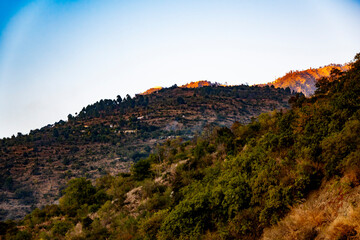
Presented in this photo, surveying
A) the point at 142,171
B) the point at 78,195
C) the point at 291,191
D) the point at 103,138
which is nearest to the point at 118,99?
the point at 103,138

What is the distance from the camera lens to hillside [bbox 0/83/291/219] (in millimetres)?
76000

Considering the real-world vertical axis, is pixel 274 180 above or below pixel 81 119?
below

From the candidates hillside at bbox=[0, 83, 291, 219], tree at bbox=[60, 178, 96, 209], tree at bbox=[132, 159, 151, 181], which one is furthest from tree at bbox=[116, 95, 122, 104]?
tree at bbox=[132, 159, 151, 181]

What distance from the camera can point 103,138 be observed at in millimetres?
108000

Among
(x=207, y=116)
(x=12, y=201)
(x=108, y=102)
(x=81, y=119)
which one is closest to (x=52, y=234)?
(x=12, y=201)

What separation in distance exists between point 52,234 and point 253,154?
2805cm

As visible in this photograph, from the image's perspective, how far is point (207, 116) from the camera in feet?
385

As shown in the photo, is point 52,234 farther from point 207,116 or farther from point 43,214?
point 207,116

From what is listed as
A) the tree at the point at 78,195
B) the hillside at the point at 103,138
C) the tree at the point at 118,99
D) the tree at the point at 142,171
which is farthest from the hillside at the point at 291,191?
the tree at the point at 118,99

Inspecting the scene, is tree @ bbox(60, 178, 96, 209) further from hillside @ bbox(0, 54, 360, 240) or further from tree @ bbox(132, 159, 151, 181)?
hillside @ bbox(0, 54, 360, 240)

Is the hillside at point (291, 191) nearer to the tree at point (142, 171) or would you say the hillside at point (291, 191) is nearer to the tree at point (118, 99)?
the tree at point (142, 171)

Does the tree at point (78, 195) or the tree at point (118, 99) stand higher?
the tree at point (118, 99)

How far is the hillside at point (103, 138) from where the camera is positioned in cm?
7600

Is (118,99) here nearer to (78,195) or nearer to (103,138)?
(103,138)
